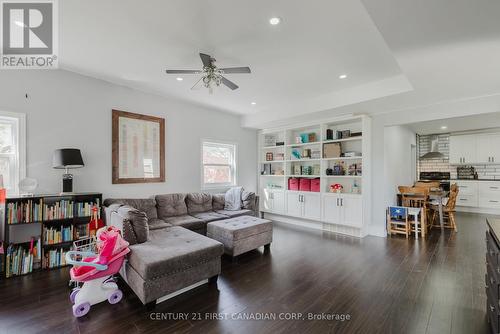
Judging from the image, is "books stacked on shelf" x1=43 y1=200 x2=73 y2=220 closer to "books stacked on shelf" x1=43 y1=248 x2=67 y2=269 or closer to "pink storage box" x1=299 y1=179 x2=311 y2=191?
"books stacked on shelf" x1=43 y1=248 x2=67 y2=269

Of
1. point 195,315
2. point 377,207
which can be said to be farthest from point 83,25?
point 377,207

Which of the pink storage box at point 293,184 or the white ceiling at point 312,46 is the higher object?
the white ceiling at point 312,46

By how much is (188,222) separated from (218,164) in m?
2.11

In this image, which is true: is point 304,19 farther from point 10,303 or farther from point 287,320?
point 10,303

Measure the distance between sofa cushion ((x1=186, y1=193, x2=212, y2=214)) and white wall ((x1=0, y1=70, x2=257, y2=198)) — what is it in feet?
1.26

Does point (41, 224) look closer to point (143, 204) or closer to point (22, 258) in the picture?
point (22, 258)

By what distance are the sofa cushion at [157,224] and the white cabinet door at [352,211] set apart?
11.2 ft

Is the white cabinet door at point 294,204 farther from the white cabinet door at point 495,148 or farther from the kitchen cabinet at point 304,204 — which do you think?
the white cabinet door at point 495,148

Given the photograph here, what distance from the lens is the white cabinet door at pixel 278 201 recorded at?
568cm

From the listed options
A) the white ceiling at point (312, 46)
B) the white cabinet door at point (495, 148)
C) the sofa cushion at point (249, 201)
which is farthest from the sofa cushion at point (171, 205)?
the white cabinet door at point (495, 148)

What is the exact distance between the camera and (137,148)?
13.5 ft

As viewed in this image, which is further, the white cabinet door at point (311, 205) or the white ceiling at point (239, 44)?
the white cabinet door at point (311, 205)

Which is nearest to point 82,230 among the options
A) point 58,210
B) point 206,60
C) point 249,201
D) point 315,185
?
point 58,210

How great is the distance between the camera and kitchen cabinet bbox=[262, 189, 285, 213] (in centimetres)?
571
